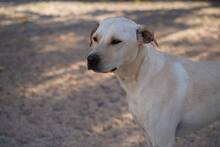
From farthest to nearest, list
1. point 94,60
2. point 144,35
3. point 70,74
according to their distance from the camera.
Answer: point 70,74
point 144,35
point 94,60

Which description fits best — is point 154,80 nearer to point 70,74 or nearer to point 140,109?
point 140,109

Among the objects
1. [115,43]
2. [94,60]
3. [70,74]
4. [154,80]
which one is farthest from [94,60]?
[70,74]

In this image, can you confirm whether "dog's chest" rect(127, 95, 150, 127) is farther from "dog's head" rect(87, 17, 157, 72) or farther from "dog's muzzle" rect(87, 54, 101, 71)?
"dog's muzzle" rect(87, 54, 101, 71)

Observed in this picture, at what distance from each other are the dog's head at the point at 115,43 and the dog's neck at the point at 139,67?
0.07 m

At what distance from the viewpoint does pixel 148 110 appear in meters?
3.23

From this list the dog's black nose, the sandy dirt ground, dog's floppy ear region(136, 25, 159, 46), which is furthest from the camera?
the sandy dirt ground

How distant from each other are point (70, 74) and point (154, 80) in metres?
2.78

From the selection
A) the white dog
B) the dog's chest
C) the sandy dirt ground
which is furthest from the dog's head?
the sandy dirt ground

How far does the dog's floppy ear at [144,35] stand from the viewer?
319 cm

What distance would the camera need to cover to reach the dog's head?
308cm

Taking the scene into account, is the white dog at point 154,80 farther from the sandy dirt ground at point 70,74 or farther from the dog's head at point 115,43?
the sandy dirt ground at point 70,74

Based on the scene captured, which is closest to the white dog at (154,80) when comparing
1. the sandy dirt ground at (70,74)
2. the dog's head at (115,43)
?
the dog's head at (115,43)

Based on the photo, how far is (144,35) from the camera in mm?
3201

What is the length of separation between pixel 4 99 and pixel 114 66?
253cm
